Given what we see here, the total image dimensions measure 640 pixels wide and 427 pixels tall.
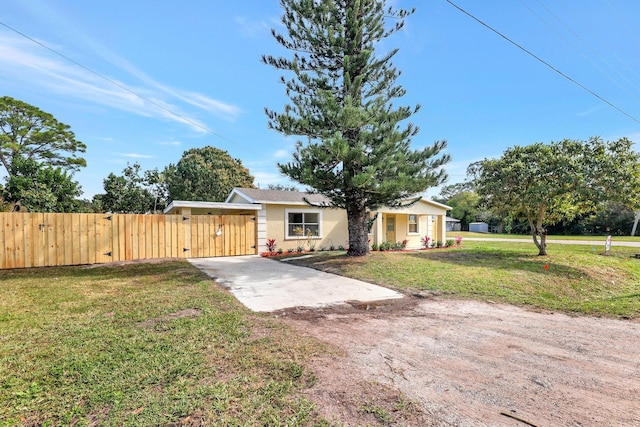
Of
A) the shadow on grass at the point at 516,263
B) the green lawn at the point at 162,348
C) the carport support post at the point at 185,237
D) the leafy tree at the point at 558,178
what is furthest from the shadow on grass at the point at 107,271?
the leafy tree at the point at 558,178

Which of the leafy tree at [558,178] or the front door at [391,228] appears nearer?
the leafy tree at [558,178]

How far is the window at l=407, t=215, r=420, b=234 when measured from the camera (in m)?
19.4

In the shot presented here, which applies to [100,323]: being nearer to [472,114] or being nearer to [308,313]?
[308,313]

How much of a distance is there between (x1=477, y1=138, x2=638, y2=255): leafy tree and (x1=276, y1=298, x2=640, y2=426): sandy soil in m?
7.09

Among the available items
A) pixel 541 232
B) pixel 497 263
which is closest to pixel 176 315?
pixel 497 263

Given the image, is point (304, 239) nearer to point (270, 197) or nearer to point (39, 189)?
point (270, 197)

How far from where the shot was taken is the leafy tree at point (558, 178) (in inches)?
404

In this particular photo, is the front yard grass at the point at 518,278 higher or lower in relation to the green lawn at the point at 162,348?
lower

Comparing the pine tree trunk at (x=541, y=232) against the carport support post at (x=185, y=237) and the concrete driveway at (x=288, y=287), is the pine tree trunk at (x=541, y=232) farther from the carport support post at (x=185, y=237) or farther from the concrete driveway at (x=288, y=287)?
the carport support post at (x=185, y=237)

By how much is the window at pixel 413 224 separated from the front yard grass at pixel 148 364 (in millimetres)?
15566

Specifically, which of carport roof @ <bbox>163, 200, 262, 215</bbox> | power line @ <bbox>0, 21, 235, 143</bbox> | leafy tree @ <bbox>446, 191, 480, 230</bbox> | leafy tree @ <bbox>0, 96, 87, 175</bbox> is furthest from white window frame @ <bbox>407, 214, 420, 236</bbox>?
leafy tree @ <bbox>446, 191, 480, 230</bbox>

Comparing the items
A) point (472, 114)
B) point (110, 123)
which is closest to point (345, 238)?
point (472, 114)

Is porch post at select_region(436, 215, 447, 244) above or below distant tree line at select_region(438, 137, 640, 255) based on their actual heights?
below

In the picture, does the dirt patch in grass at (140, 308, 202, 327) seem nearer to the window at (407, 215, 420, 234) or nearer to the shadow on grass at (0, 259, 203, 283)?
the shadow on grass at (0, 259, 203, 283)
